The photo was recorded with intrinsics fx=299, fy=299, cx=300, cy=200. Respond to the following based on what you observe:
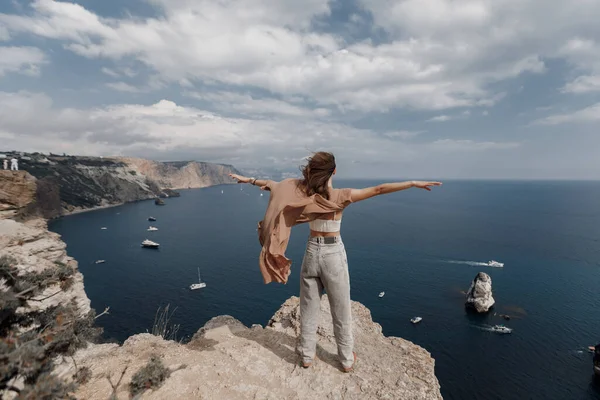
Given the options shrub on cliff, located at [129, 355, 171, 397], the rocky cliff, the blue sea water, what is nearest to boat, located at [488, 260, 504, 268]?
the blue sea water

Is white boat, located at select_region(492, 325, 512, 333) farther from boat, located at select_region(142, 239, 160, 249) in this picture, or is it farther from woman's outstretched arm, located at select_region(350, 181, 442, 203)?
boat, located at select_region(142, 239, 160, 249)

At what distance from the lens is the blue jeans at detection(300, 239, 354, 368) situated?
18.3 ft

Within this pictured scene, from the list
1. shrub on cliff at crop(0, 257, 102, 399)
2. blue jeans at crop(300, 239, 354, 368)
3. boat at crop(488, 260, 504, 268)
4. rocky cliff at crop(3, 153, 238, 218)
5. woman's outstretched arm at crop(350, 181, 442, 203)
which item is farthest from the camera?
rocky cliff at crop(3, 153, 238, 218)

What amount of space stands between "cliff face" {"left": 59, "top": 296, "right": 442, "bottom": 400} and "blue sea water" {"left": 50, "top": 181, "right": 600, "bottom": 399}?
1099 inches

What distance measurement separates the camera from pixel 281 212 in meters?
5.46

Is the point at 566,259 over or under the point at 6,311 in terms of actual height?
under

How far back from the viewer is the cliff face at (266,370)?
536cm

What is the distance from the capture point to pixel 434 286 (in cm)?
5072

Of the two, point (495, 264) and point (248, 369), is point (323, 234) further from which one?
point (495, 264)

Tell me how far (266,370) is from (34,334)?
3891mm

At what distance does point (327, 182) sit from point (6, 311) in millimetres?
4904

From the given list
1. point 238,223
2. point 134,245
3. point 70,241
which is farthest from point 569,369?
point 70,241

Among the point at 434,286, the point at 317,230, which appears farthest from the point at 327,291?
the point at 434,286

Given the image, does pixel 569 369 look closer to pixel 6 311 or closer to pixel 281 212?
pixel 281 212
